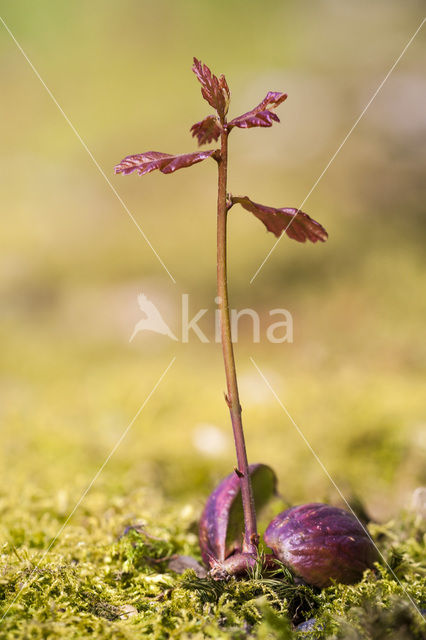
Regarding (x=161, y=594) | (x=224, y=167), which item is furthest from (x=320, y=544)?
(x=224, y=167)

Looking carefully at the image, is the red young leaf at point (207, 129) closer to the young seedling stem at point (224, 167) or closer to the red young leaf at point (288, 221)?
the young seedling stem at point (224, 167)

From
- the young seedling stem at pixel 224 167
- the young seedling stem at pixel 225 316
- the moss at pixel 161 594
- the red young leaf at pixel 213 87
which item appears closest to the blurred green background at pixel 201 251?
the moss at pixel 161 594

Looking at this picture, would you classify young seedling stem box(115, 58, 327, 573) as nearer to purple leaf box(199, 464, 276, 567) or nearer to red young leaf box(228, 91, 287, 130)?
red young leaf box(228, 91, 287, 130)

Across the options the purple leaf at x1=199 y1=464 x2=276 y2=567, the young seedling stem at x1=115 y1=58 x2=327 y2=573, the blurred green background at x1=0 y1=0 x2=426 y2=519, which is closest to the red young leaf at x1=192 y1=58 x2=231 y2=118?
the young seedling stem at x1=115 y1=58 x2=327 y2=573

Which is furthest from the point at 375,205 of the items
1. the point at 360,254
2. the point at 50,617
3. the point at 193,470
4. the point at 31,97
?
the point at 50,617

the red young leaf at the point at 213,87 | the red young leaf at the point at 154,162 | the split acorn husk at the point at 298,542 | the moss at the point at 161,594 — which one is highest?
the red young leaf at the point at 213,87

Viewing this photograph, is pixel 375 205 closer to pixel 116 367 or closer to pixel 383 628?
pixel 116 367
